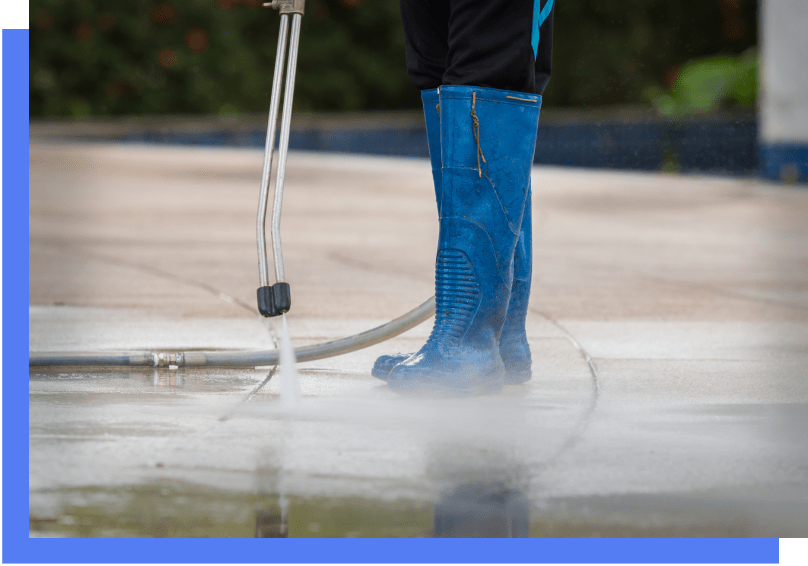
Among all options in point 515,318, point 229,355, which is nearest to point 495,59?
point 515,318

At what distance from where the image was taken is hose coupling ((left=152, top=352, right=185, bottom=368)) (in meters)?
3.17

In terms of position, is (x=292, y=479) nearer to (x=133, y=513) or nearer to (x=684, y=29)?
(x=133, y=513)

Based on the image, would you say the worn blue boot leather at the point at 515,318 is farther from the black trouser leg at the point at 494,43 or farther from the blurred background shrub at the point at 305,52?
the blurred background shrub at the point at 305,52

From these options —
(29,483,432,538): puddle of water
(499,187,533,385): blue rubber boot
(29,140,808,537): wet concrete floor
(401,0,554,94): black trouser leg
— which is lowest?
(29,483,432,538): puddle of water

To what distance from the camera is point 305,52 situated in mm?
19094

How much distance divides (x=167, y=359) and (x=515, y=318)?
82 centimetres

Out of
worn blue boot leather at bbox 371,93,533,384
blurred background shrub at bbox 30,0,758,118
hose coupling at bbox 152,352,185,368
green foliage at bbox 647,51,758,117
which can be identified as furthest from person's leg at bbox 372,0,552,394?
blurred background shrub at bbox 30,0,758,118

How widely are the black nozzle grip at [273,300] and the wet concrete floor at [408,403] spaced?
0.19 metres

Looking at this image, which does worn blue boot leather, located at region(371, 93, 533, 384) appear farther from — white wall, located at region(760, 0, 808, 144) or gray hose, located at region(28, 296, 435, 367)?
white wall, located at region(760, 0, 808, 144)

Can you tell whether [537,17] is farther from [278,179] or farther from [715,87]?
[715,87]

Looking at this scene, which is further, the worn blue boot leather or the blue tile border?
the blue tile border

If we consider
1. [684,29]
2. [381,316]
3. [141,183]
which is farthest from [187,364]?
[684,29]

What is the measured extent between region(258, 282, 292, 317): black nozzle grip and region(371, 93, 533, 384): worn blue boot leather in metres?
0.37

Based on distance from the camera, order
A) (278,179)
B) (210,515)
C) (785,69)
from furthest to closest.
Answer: (785,69), (278,179), (210,515)
